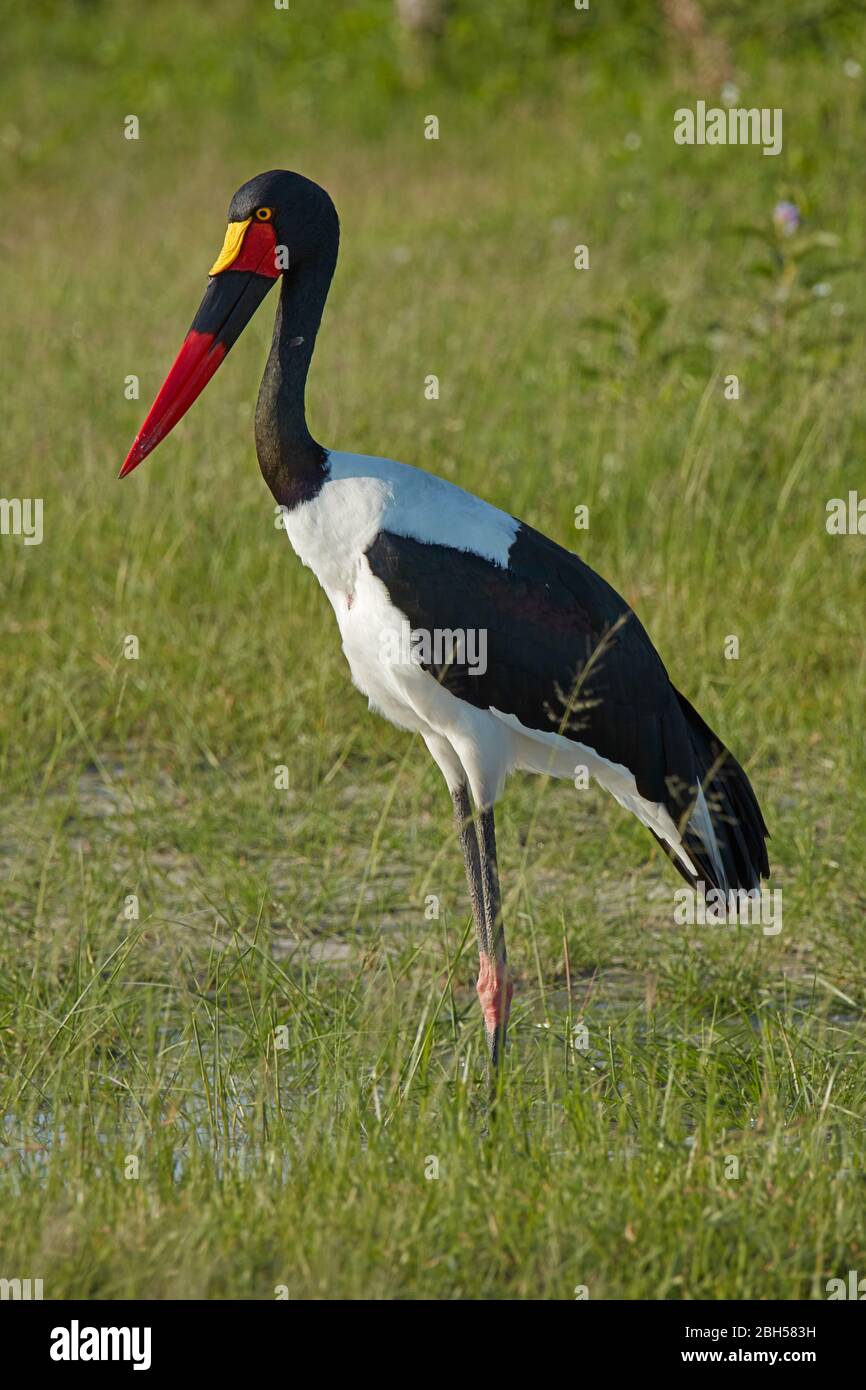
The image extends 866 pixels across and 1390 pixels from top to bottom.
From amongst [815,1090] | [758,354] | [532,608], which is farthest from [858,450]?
[815,1090]

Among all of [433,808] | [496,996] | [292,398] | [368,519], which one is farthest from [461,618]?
[433,808]

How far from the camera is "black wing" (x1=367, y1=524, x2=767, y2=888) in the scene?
3467mm

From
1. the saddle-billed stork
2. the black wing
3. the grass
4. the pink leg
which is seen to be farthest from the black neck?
the pink leg

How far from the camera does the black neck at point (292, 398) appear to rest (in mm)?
3494

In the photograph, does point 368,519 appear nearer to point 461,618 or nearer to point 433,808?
point 461,618

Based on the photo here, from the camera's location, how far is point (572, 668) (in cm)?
363

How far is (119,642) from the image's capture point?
5133 millimetres

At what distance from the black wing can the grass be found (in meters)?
0.27

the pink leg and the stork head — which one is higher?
the stork head

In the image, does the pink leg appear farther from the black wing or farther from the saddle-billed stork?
the black wing

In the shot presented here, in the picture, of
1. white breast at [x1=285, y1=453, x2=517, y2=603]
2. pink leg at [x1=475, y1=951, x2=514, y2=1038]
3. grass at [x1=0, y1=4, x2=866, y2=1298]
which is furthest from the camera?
pink leg at [x1=475, y1=951, x2=514, y2=1038]

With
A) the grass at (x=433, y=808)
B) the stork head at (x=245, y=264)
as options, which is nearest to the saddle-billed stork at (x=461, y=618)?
the stork head at (x=245, y=264)

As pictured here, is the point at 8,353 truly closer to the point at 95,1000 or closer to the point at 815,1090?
the point at 95,1000

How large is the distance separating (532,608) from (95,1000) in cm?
105
